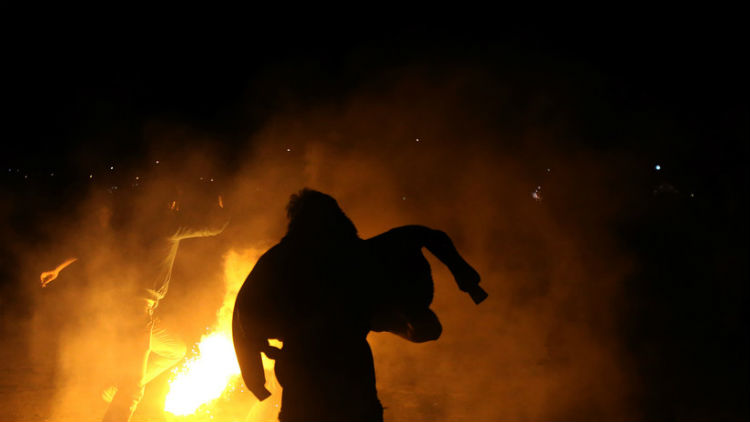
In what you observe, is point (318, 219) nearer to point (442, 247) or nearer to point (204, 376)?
point (442, 247)

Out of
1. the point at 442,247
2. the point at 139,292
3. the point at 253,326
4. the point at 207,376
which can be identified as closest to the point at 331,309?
the point at 253,326

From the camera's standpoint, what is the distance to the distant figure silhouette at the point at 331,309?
218 cm

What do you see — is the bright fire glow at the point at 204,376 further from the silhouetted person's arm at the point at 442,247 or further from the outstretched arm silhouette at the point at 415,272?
the silhouetted person's arm at the point at 442,247

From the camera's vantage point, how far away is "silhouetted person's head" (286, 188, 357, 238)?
2.34m

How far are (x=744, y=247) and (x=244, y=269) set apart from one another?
9228 millimetres

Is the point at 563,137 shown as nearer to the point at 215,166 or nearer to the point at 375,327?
the point at 215,166

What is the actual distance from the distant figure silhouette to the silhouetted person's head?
64 millimetres

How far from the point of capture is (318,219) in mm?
2352

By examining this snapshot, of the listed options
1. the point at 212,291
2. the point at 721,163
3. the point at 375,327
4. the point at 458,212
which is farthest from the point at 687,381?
the point at 721,163

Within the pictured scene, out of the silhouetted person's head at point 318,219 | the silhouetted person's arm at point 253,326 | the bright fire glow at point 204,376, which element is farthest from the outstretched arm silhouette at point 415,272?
the bright fire glow at point 204,376

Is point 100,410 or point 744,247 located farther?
point 744,247

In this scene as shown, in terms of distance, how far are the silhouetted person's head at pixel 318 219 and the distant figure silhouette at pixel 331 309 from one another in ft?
0.21

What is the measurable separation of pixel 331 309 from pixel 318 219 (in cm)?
41

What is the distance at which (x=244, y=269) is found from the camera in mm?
7078
